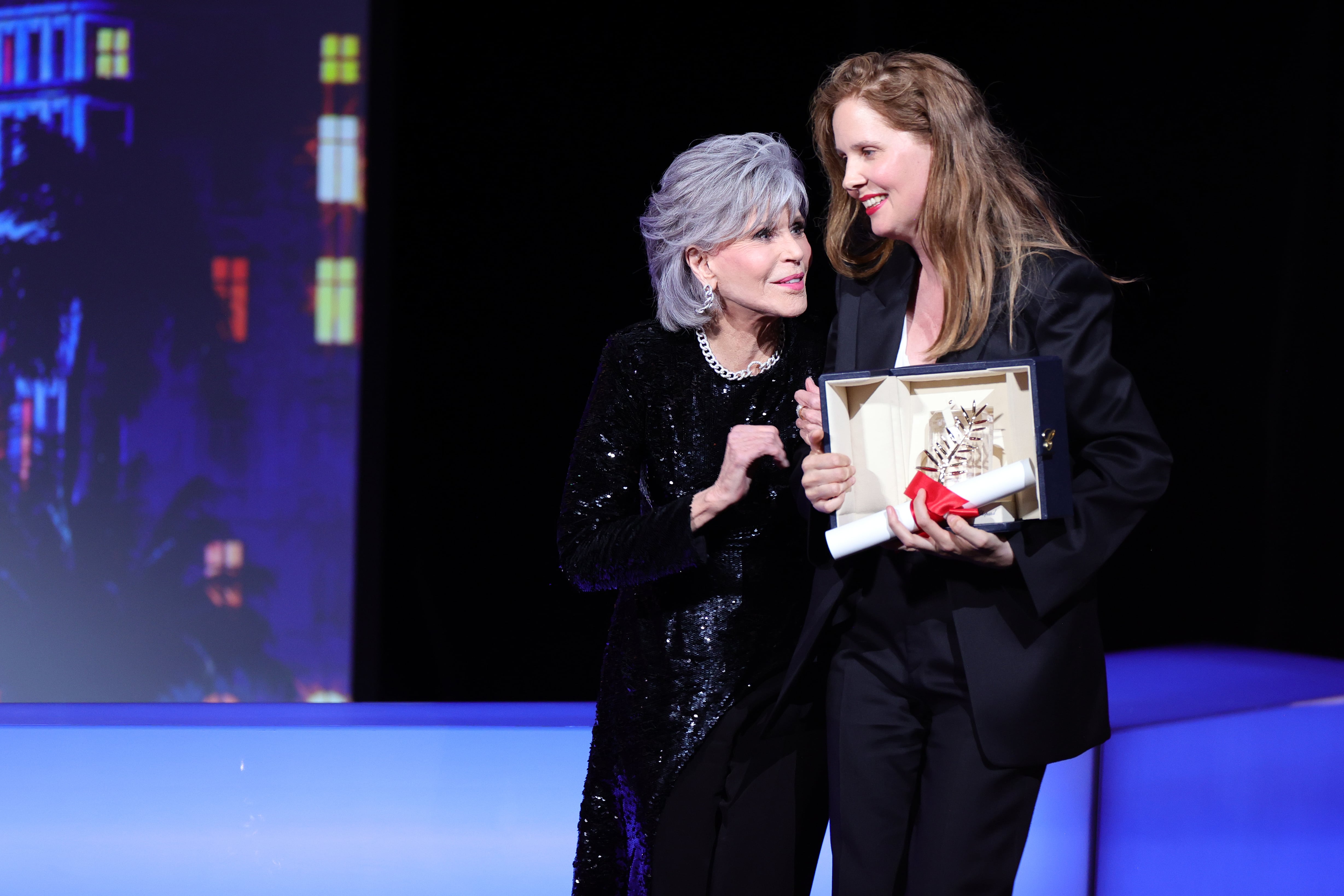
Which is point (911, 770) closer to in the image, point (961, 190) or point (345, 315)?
point (961, 190)

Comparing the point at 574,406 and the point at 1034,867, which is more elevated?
the point at 574,406

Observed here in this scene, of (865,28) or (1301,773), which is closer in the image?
(1301,773)

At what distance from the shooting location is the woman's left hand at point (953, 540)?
124 centimetres

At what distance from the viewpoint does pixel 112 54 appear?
344 cm

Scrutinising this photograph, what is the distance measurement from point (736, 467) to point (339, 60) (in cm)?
244

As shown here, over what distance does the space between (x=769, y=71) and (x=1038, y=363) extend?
215 cm

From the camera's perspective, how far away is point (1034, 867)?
7.61 ft

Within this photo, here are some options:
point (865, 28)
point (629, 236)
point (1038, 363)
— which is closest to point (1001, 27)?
point (865, 28)

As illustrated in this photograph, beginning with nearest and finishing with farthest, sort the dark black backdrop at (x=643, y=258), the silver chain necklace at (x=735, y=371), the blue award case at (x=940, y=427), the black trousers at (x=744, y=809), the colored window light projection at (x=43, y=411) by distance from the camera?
the blue award case at (x=940, y=427)
the black trousers at (x=744, y=809)
the silver chain necklace at (x=735, y=371)
the dark black backdrop at (x=643, y=258)
the colored window light projection at (x=43, y=411)

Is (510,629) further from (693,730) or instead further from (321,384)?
(693,730)

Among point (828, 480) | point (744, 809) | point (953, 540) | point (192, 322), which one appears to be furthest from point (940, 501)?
point (192, 322)

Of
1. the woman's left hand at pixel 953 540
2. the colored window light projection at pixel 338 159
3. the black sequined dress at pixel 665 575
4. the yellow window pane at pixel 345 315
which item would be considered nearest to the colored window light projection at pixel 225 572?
the yellow window pane at pixel 345 315

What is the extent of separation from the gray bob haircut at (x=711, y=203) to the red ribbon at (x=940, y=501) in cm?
58

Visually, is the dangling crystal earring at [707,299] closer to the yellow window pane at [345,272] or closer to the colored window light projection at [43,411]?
the yellow window pane at [345,272]
